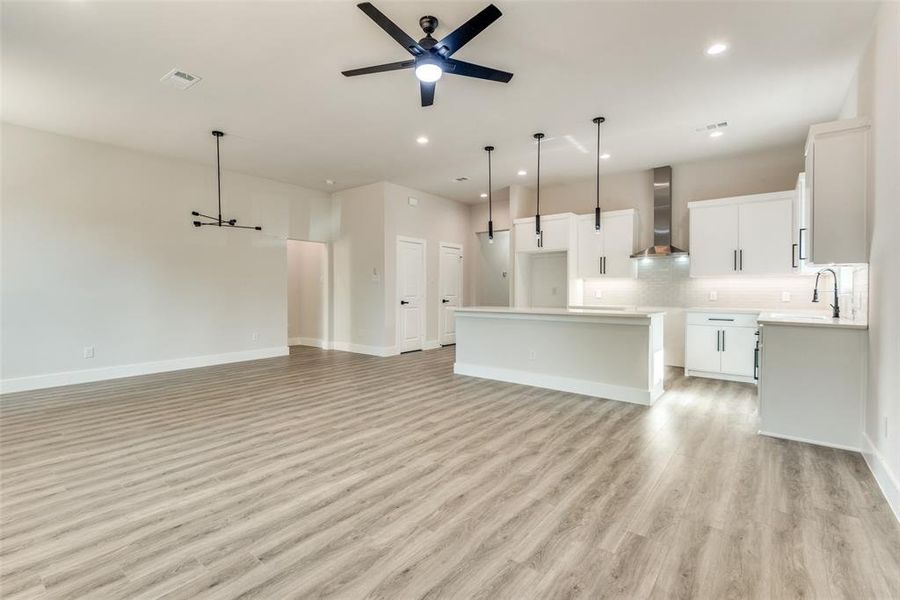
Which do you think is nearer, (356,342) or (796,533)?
(796,533)

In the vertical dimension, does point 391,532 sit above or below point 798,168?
below

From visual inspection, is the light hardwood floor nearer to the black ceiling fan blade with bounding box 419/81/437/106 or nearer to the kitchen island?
the kitchen island

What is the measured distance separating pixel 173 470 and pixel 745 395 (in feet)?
18.4

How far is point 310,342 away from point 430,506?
7.04 metres

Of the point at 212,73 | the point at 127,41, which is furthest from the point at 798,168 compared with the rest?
the point at 127,41

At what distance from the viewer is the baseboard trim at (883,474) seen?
2160mm

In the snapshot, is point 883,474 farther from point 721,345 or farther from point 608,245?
point 608,245

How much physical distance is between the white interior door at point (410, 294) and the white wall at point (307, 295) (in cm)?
175

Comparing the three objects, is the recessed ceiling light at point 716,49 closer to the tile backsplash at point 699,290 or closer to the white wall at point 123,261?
the tile backsplash at point 699,290

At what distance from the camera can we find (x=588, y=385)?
14.7 ft

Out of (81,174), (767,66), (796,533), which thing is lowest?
(796,533)

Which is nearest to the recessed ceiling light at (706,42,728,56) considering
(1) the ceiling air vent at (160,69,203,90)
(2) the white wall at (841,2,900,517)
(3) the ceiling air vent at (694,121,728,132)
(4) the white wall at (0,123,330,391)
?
(2) the white wall at (841,2,900,517)

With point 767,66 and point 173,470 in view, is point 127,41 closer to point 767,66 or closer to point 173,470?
point 173,470

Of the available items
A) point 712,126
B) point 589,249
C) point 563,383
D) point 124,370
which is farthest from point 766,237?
point 124,370
